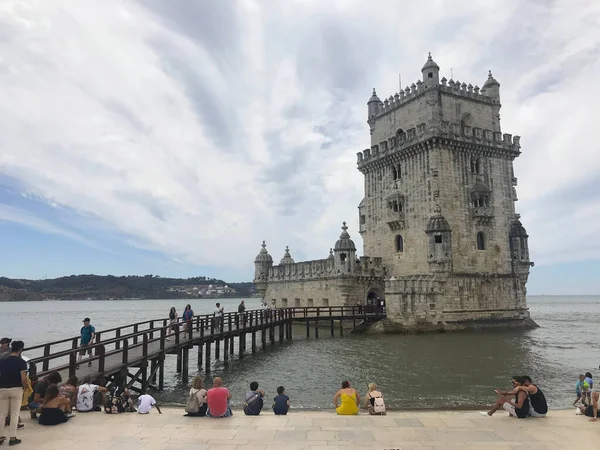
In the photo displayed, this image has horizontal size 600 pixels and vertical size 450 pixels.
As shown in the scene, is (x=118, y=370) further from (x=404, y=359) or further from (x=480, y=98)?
(x=480, y=98)

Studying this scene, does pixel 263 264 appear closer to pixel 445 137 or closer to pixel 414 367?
pixel 445 137

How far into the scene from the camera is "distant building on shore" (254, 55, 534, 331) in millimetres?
35156

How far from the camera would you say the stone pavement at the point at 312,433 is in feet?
25.4

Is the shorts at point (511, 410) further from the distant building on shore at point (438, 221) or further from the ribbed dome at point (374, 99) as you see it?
the ribbed dome at point (374, 99)

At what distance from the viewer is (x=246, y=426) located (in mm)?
9047

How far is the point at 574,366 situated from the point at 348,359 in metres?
10.9

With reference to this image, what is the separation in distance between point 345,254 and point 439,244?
8.42 m

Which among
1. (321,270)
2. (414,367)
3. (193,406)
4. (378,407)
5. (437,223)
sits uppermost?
(437,223)

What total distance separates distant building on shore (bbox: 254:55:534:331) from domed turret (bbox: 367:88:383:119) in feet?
3.38

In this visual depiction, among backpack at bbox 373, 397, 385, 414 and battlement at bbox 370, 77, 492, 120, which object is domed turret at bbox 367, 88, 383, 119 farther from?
backpack at bbox 373, 397, 385, 414

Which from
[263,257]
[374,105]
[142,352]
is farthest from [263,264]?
[142,352]

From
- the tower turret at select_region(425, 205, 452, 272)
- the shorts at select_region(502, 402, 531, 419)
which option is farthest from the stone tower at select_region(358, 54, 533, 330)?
the shorts at select_region(502, 402, 531, 419)

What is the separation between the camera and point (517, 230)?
3925 centimetres

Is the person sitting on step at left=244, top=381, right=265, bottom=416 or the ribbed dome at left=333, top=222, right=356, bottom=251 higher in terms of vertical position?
the ribbed dome at left=333, top=222, right=356, bottom=251
